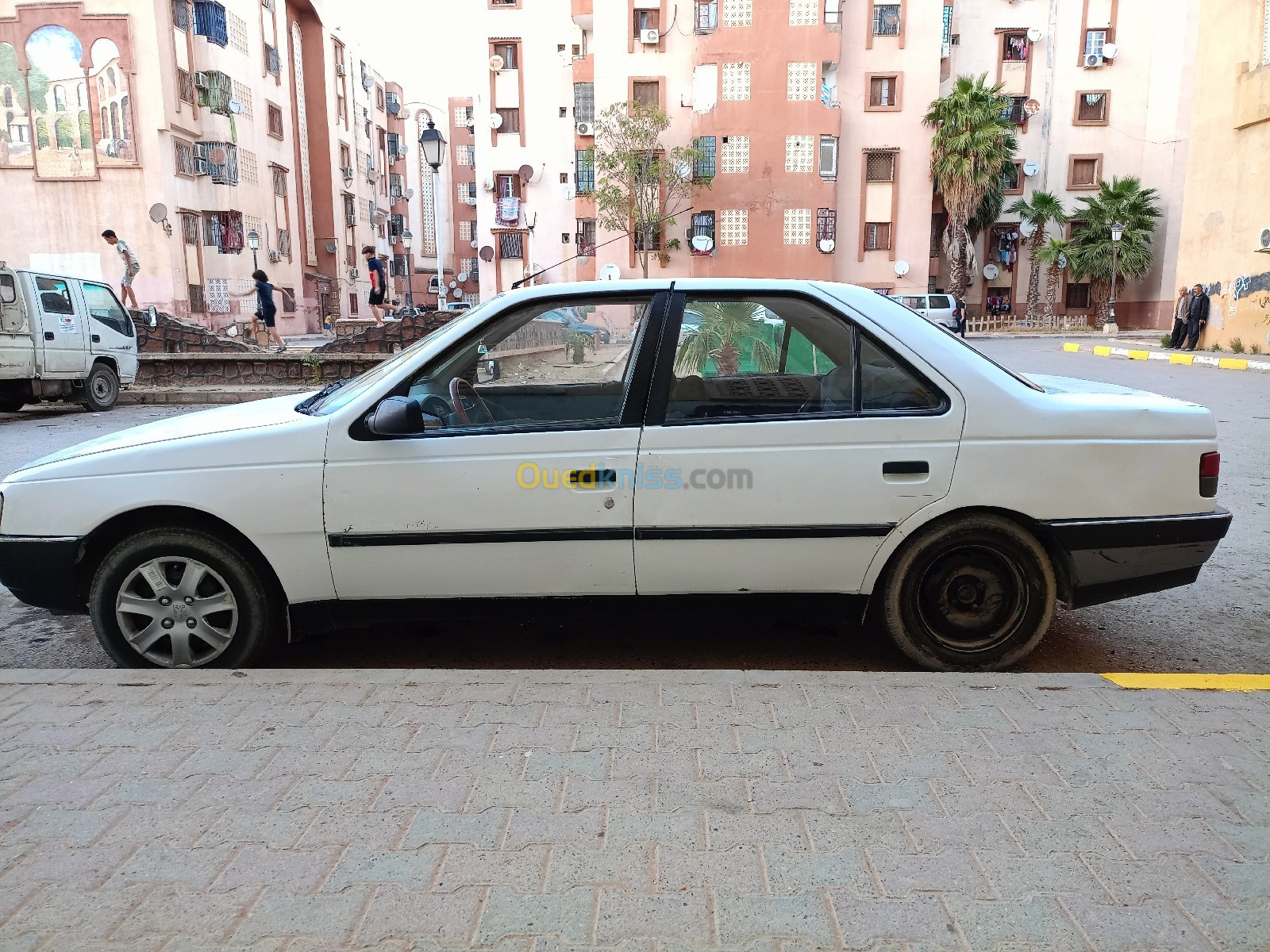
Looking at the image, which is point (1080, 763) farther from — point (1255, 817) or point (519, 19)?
point (519, 19)

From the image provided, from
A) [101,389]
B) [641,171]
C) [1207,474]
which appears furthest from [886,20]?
[1207,474]

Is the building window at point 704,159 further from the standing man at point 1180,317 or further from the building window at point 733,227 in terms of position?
the standing man at point 1180,317

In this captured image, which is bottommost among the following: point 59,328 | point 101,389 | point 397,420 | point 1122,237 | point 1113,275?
point 101,389

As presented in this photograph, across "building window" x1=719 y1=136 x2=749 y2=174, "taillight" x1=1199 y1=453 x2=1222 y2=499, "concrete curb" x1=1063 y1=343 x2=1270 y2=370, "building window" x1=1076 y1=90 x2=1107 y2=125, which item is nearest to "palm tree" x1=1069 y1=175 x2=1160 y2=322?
"building window" x1=1076 y1=90 x2=1107 y2=125

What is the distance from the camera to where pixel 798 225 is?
37594 millimetres

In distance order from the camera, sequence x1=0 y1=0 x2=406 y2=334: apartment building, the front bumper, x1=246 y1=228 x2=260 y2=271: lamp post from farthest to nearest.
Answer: x1=246 y1=228 x2=260 y2=271: lamp post
x1=0 y1=0 x2=406 y2=334: apartment building
the front bumper

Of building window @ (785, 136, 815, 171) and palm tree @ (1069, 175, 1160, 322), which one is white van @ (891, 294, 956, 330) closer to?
building window @ (785, 136, 815, 171)

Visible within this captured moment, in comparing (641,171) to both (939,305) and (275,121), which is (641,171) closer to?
(939,305)

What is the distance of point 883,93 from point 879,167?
9.56 feet

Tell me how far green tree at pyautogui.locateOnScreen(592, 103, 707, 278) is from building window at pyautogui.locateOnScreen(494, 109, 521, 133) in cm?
613

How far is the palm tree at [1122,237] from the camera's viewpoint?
40.7 m

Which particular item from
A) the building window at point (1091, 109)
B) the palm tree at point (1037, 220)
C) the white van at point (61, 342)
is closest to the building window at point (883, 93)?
the palm tree at point (1037, 220)

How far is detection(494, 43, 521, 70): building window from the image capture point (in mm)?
41625

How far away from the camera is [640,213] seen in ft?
124
